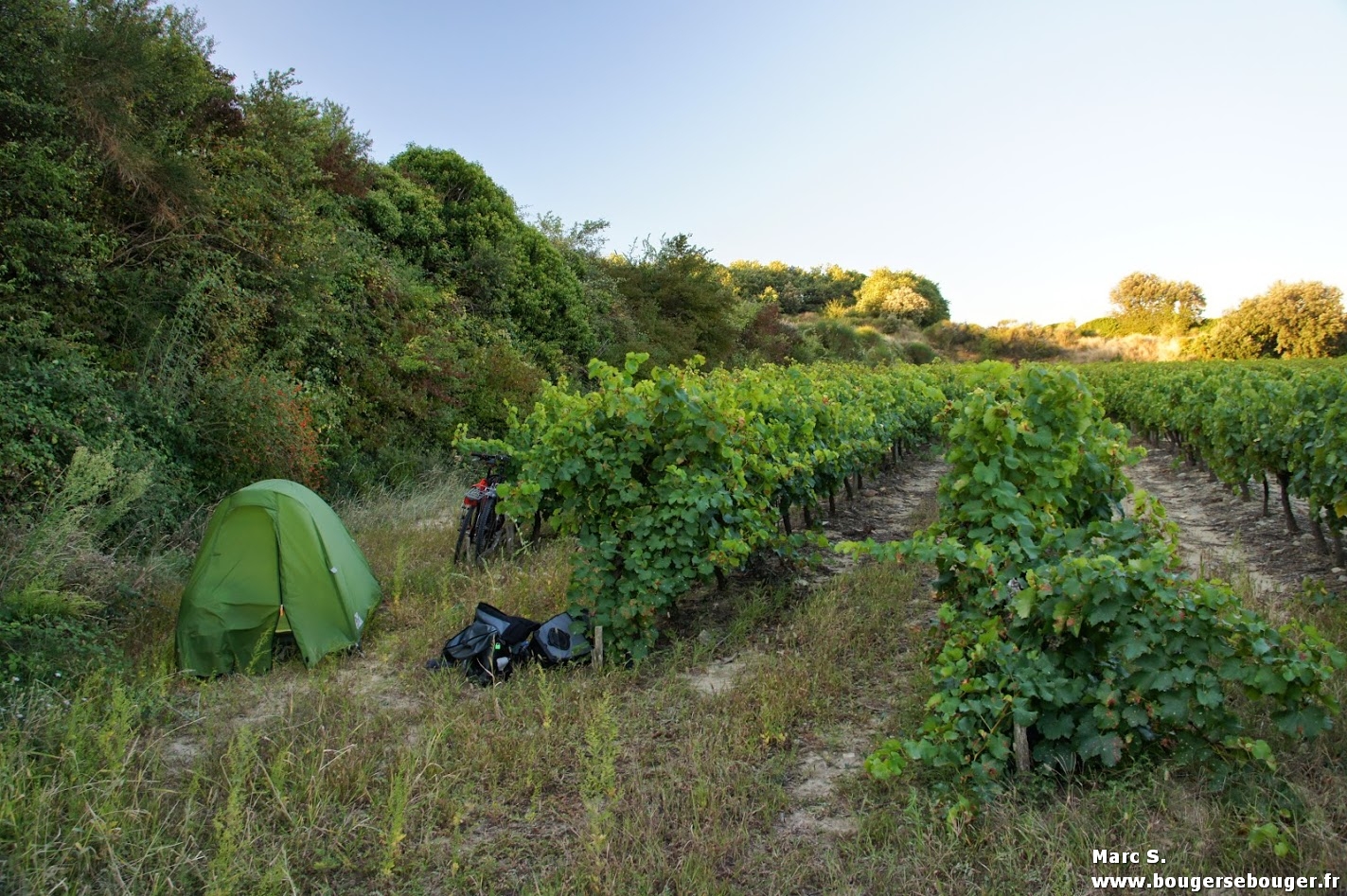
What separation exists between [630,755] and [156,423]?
5849 mm

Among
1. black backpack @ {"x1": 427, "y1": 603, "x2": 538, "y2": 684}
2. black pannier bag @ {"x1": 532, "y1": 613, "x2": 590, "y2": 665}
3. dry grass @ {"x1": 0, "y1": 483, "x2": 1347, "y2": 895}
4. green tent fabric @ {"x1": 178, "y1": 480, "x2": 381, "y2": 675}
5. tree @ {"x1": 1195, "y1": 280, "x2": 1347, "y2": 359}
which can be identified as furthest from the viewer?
tree @ {"x1": 1195, "y1": 280, "x2": 1347, "y2": 359}

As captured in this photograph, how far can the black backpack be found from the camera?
4176 mm

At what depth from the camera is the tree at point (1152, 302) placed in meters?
53.2

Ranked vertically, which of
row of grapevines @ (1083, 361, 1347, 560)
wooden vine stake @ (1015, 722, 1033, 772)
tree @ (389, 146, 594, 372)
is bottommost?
wooden vine stake @ (1015, 722, 1033, 772)

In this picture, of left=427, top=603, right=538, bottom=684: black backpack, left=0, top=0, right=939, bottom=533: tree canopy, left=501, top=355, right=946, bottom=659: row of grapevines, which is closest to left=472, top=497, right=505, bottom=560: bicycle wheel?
left=501, top=355, right=946, bottom=659: row of grapevines

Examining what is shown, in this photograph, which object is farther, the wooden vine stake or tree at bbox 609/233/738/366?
tree at bbox 609/233/738/366

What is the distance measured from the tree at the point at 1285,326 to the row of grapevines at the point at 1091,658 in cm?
4410

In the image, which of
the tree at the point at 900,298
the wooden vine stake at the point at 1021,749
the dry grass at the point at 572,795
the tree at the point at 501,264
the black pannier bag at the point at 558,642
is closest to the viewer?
the dry grass at the point at 572,795

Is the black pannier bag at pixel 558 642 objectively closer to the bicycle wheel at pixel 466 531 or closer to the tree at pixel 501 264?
the bicycle wheel at pixel 466 531

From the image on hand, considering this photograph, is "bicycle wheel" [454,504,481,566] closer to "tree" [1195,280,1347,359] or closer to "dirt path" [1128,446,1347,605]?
"dirt path" [1128,446,1347,605]

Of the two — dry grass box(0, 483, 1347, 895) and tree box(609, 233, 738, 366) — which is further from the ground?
tree box(609, 233, 738, 366)

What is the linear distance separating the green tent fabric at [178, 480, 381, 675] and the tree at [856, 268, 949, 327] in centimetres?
4470

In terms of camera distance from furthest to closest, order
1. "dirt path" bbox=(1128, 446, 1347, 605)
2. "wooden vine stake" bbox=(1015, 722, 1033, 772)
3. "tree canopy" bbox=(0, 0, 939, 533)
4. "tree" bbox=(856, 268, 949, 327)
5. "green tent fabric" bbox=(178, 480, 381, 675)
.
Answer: "tree" bbox=(856, 268, 949, 327) < "tree canopy" bbox=(0, 0, 939, 533) < "dirt path" bbox=(1128, 446, 1347, 605) < "green tent fabric" bbox=(178, 480, 381, 675) < "wooden vine stake" bbox=(1015, 722, 1033, 772)

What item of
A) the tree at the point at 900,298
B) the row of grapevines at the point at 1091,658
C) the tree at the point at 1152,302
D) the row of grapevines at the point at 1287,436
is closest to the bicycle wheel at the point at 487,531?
the row of grapevines at the point at 1091,658
